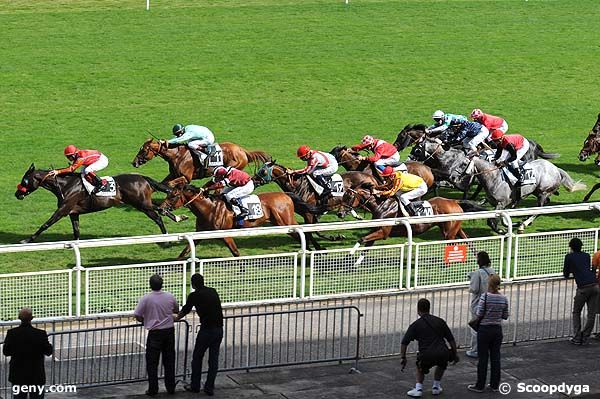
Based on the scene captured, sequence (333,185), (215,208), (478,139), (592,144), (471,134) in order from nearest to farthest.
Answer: (215,208) → (333,185) → (478,139) → (471,134) → (592,144)

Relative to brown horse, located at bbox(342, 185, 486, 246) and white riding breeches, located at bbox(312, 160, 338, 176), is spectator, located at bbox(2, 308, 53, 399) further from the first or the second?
white riding breeches, located at bbox(312, 160, 338, 176)

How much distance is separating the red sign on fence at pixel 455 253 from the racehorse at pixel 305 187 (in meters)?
3.34

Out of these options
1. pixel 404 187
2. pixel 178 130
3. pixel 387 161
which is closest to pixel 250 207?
pixel 404 187

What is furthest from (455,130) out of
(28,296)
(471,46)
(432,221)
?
(471,46)

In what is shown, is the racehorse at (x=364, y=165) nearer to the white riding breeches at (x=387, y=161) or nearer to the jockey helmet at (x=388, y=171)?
the white riding breeches at (x=387, y=161)

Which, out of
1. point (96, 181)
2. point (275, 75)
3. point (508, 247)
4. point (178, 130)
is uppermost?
point (275, 75)

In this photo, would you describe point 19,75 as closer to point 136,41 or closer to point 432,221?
point 136,41

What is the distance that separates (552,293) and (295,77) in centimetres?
1783

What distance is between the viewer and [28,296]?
1605cm

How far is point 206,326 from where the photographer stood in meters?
13.9

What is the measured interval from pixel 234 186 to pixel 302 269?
3209 millimetres

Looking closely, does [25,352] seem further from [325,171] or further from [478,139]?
[478,139]

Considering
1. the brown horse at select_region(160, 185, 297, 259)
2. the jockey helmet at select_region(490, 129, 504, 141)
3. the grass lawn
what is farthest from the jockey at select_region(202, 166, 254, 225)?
the jockey helmet at select_region(490, 129, 504, 141)

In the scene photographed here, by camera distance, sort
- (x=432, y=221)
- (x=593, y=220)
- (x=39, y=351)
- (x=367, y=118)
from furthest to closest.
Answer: (x=367, y=118), (x=593, y=220), (x=432, y=221), (x=39, y=351)
